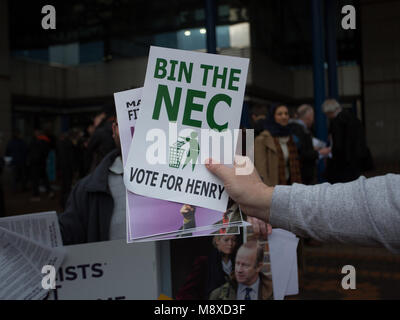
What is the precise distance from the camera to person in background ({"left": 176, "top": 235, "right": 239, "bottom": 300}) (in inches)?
53.7

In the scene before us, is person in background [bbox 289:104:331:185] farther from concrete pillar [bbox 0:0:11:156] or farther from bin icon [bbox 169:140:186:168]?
concrete pillar [bbox 0:0:11:156]

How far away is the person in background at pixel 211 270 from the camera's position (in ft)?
4.47

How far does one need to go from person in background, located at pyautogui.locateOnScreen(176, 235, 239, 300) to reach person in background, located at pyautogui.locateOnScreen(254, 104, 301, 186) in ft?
10.3

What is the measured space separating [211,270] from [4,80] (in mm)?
15059

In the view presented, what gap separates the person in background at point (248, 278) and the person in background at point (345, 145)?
399cm

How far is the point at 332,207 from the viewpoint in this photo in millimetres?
924

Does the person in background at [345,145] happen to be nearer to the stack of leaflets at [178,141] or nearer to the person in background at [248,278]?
the person in background at [248,278]

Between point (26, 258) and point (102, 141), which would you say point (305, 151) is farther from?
point (26, 258)

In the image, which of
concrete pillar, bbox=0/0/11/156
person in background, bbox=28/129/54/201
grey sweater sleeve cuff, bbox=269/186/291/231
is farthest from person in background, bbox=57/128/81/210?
grey sweater sleeve cuff, bbox=269/186/291/231
